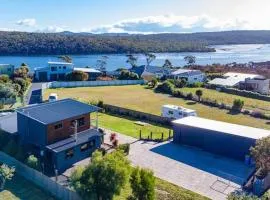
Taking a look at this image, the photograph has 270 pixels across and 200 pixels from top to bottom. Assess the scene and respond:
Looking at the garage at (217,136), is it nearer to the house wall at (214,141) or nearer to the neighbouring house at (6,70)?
the house wall at (214,141)

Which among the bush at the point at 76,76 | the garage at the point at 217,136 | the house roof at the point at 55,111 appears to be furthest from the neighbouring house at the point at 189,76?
the house roof at the point at 55,111

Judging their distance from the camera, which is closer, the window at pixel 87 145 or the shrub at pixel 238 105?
the window at pixel 87 145

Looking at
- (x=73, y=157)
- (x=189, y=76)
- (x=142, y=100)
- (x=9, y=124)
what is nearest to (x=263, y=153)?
(x=73, y=157)

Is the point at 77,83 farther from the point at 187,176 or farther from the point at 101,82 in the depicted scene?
the point at 187,176

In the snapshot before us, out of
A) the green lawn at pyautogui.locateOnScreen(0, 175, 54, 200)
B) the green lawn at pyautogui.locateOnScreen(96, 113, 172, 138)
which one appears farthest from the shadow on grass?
the green lawn at pyautogui.locateOnScreen(0, 175, 54, 200)

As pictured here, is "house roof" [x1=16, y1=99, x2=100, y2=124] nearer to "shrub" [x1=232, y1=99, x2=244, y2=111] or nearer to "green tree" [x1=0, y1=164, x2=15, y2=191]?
"green tree" [x1=0, y1=164, x2=15, y2=191]

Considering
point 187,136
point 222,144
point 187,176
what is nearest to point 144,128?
point 187,136
